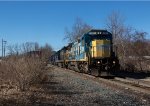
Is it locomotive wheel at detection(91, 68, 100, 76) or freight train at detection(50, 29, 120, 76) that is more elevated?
freight train at detection(50, 29, 120, 76)

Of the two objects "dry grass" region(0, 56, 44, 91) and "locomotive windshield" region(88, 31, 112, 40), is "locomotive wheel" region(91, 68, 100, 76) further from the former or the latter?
"dry grass" region(0, 56, 44, 91)

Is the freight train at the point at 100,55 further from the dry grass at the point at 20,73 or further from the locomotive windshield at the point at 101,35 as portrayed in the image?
the dry grass at the point at 20,73

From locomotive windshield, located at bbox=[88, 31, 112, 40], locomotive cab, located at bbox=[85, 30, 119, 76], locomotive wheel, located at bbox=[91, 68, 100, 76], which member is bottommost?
locomotive wheel, located at bbox=[91, 68, 100, 76]

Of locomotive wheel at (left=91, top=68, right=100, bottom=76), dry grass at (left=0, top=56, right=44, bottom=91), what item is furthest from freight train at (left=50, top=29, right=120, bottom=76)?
dry grass at (left=0, top=56, right=44, bottom=91)

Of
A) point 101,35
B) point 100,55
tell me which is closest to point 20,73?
point 100,55

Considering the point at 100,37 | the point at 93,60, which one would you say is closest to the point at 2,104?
the point at 93,60

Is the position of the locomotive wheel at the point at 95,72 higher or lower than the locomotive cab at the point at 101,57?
lower

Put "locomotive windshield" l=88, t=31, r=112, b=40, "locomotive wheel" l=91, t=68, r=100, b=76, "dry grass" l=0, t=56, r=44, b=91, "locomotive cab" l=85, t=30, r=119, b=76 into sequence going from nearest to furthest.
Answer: "dry grass" l=0, t=56, r=44, b=91 < "locomotive cab" l=85, t=30, r=119, b=76 < "locomotive wheel" l=91, t=68, r=100, b=76 < "locomotive windshield" l=88, t=31, r=112, b=40

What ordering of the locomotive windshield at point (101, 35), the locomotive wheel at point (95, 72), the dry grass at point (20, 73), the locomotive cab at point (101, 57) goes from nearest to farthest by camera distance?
the dry grass at point (20, 73) → the locomotive cab at point (101, 57) → the locomotive wheel at point (95, 72) → the locomotive windshield at point (101, 35)

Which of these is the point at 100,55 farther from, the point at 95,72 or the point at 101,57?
the point at 95,72

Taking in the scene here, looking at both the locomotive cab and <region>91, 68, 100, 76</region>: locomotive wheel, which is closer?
the locomotive cab

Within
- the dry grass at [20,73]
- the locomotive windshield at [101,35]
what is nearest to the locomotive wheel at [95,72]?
the locomotive windshield at [101,35]

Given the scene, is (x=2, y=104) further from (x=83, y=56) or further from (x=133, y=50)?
(x=133, y=50)

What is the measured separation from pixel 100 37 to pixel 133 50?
1450 centimetres
